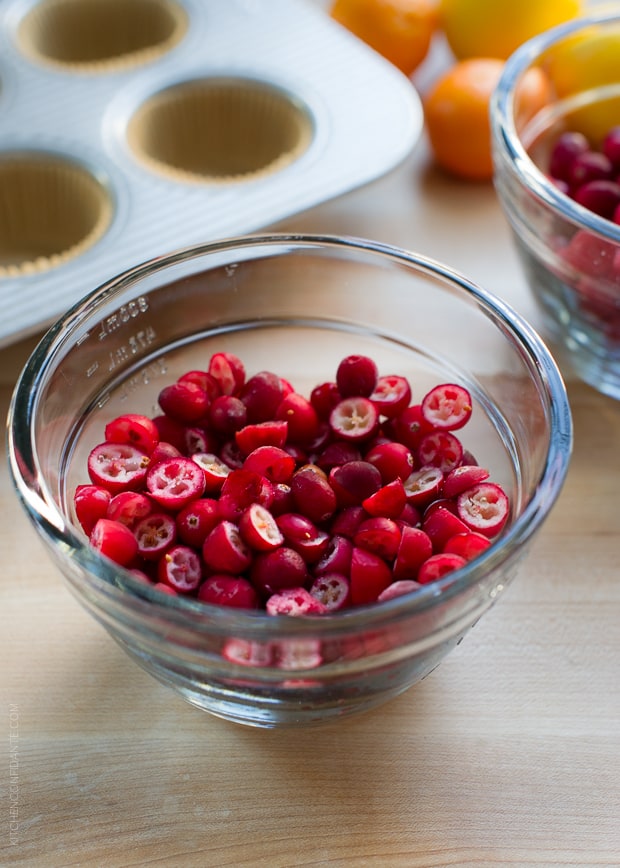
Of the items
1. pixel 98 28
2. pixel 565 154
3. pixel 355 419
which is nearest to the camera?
pixel 355 419

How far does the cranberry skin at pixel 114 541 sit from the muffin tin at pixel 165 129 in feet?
1.18

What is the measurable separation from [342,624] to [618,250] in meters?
0.50

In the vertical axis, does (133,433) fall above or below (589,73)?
below

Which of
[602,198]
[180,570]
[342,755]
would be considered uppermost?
[602,198]

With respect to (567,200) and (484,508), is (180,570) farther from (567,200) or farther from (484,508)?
(567,200)

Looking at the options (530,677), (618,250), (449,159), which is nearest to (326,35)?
(449,159)

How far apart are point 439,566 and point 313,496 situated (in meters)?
0.13

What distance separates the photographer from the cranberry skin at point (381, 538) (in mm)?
707

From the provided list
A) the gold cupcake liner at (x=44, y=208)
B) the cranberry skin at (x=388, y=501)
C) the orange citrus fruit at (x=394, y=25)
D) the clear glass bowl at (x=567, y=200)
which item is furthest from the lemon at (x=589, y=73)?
A: the cranberry skin at (x=388, y=501)

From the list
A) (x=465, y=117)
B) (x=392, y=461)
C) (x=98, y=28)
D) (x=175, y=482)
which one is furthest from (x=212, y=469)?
(x=98, y=28)

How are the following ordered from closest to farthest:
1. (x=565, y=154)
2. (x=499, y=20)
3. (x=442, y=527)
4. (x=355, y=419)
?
(x=442, y=527), (x=355, y=419), (x=565, y=154), (x=499, y=20)

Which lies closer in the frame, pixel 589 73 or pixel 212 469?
pixel 212 469

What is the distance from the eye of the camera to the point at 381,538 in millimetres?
708

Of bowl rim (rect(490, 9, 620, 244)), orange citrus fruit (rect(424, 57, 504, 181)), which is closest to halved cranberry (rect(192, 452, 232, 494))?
bowl rim (rect(490, 9, 620, 244))
